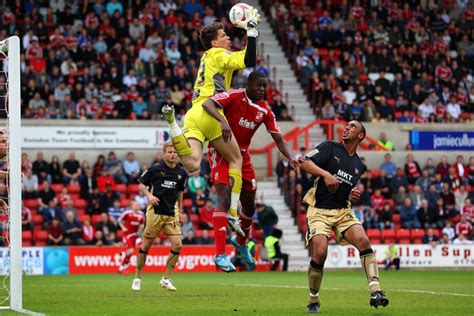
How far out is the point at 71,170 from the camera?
100ft

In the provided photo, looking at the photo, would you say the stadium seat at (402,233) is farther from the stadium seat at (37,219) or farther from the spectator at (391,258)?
the stadium seat at (37,219)

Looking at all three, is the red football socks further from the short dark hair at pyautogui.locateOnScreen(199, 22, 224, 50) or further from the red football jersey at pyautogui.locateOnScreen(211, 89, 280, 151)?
the short dark hair at pyautogui.locateOnScreen(199, 22, 224, 50)

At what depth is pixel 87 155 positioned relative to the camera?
105 feet

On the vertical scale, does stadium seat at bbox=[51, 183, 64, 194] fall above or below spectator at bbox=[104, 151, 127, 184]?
below

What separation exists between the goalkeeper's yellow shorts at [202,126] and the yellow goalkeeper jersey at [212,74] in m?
0.16

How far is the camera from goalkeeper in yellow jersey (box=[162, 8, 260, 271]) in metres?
13.1

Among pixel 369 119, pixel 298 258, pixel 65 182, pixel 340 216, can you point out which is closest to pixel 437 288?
pixel 340 216

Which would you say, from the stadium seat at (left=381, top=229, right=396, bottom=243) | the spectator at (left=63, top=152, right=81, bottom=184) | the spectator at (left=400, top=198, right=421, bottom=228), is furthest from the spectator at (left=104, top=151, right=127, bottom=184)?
the spectator at (left=400, top=198, right=421, bottom=228)

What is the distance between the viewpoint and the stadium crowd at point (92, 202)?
94.3ft

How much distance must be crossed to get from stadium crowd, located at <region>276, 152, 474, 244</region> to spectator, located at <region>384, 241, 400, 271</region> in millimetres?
1177

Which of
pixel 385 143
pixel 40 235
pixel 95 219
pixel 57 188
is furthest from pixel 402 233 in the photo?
pixel 40 235

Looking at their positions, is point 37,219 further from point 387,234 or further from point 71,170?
point 387,234

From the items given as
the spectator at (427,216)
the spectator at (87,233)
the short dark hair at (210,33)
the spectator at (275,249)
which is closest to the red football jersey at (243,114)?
the short dark hair at (210,33)

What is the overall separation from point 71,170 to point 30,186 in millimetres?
1437
